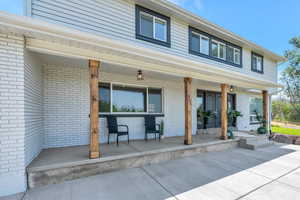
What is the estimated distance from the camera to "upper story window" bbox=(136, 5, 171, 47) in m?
4.81

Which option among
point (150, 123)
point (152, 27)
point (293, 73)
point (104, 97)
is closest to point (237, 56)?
point (152, 27)

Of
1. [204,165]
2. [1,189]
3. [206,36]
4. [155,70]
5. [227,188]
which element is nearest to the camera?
[1,189]

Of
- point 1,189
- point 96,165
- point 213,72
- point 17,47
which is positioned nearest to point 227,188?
point 96,165

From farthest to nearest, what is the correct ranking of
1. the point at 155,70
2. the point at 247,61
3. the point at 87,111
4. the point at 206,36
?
the point at 247,61 → the point at 206,36 → the point at 87,111 → the point at 155,70

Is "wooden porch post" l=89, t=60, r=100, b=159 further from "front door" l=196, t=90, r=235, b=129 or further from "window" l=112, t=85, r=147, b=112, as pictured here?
"front door" l=196, t=90, r=235, b=129

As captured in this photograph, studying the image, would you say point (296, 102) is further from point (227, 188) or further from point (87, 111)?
point (87, 111)

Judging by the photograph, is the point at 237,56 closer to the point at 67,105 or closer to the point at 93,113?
the point at 93,113

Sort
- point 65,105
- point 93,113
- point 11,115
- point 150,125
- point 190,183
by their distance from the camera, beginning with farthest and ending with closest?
point 150,125 → point 65,105 → point 93,113 → point 190,183 → point 11,115

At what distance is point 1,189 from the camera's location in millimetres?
2377

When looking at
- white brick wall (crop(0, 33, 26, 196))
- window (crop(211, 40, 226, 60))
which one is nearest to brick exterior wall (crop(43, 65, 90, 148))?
white brick wall (crop(0, 33, 26, 196))

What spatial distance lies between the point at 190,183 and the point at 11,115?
11.3 ft

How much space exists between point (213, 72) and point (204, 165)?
304 centimetres

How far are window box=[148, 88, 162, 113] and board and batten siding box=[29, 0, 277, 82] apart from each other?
1659 millimetres

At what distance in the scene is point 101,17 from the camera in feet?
13.8
